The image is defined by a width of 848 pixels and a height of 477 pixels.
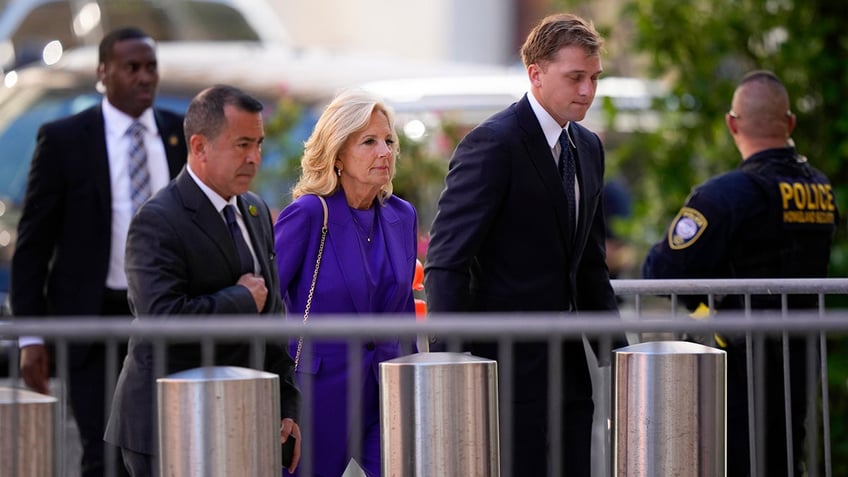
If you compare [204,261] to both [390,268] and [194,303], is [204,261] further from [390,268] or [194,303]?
[390,268]

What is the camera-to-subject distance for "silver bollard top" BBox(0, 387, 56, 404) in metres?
3.99

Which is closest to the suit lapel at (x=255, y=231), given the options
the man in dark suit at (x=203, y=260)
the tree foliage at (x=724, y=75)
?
the man in dark suit at (x=203, y=260)

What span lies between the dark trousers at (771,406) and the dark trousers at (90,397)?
7.60ft

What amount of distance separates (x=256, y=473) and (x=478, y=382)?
2.05 ft

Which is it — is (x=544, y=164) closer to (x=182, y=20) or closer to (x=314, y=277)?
(x=314, y=277)

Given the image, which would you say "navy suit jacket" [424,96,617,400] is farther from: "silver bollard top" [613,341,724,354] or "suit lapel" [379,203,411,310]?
"silver bollard top" [613,341,724,354]

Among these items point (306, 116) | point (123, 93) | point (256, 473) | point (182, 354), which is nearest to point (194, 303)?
point (182, 354)

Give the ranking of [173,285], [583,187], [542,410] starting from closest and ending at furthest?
[173,285] → [542,410] → [583,187]

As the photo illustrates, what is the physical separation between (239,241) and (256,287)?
0.21 meters

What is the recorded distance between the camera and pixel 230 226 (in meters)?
4.88

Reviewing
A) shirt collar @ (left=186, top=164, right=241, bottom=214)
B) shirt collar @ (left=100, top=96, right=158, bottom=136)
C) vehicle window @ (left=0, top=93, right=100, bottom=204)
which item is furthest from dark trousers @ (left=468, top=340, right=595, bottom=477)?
vehicle window @ (left=0, top=93, right=100, bottom=204)

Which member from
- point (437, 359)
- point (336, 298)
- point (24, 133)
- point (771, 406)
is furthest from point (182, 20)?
point (437, 359)

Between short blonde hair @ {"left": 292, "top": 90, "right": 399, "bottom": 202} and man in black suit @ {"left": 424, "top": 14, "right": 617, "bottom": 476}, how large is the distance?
0.41 m

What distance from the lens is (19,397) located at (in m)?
4.03
